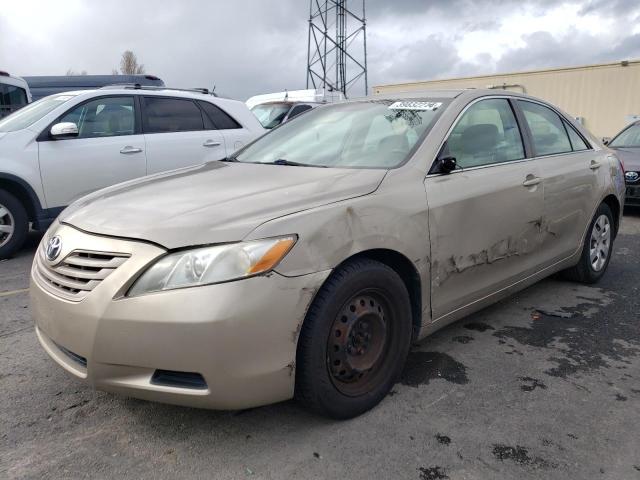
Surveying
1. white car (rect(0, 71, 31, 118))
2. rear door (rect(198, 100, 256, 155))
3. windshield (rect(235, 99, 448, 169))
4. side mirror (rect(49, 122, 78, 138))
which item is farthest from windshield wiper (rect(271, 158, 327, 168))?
white car (rect(0, 71, 31, 118))

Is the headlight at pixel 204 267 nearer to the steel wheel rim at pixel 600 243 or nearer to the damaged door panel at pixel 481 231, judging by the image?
the damaged door panel at pixel 481 231

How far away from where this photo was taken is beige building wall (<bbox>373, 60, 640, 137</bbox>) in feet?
51.5

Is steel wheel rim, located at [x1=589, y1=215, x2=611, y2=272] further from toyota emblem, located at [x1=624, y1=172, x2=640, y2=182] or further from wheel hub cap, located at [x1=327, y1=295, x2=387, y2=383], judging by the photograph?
toyota emblem, located at [x1=624, y1=172, x2=640, y2=182]

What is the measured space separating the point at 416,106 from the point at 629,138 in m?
7.62

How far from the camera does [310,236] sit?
2324mm

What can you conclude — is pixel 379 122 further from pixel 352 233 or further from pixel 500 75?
pixel 500 75

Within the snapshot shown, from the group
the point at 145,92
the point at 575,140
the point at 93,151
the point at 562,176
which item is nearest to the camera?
the point at 562,176

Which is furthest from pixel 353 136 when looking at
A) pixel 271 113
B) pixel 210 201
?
pixel 271 113

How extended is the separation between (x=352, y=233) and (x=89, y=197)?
4.90 feet

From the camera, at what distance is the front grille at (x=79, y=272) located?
224cm

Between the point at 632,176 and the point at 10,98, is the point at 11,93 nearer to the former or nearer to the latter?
the point at 10,98

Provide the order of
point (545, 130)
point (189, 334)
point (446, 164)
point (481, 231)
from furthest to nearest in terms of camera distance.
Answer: point (545, 130)
point (481, 231)
point (446, 164)
point (189, 334)

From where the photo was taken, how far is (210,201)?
253cm

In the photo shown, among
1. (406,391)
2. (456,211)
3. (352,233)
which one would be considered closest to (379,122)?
(456,211)
